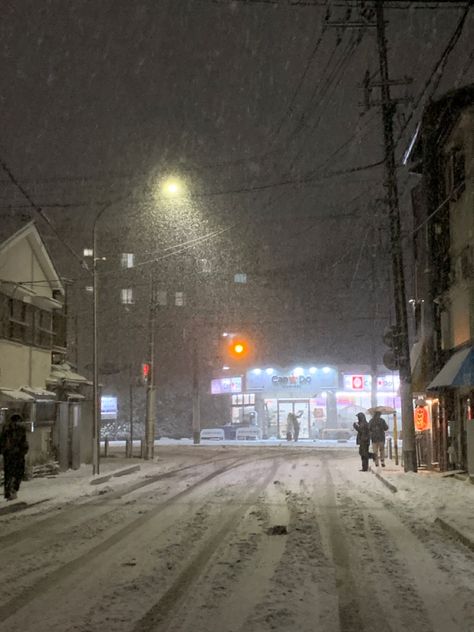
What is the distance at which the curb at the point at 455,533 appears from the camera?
912 cm

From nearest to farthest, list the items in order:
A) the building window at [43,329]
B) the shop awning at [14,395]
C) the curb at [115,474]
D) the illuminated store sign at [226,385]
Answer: the shop awning at [14,395] → the curb at [115,474] → the building window at [43,329] → the illuminated store sign at [226,385]

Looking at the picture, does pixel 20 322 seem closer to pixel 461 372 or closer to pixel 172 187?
pixel 172 187

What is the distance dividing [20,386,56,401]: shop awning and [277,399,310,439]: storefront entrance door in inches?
1047

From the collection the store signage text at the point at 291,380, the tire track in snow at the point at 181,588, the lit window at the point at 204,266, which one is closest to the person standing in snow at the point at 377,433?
the tire track in snow at the point at 181,588

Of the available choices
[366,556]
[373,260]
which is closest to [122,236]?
[373,260]

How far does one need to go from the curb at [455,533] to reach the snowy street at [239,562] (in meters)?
0.12

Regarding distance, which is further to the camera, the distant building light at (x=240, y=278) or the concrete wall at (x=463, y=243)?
the distant building light at (x=240, y=278)

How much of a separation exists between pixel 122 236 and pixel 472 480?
43.6 m

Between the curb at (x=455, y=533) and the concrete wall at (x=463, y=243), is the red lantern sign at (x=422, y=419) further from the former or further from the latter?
the curb at (x=455, y=533)

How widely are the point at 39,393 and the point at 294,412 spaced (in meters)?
28.3

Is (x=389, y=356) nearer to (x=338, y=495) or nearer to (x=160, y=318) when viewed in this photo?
(x=338, y=495)

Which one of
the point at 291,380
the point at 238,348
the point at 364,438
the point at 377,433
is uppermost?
the point at 291,380

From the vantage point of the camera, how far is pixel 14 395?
65.7 feet

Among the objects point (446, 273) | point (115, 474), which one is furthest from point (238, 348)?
point (446, 273)
